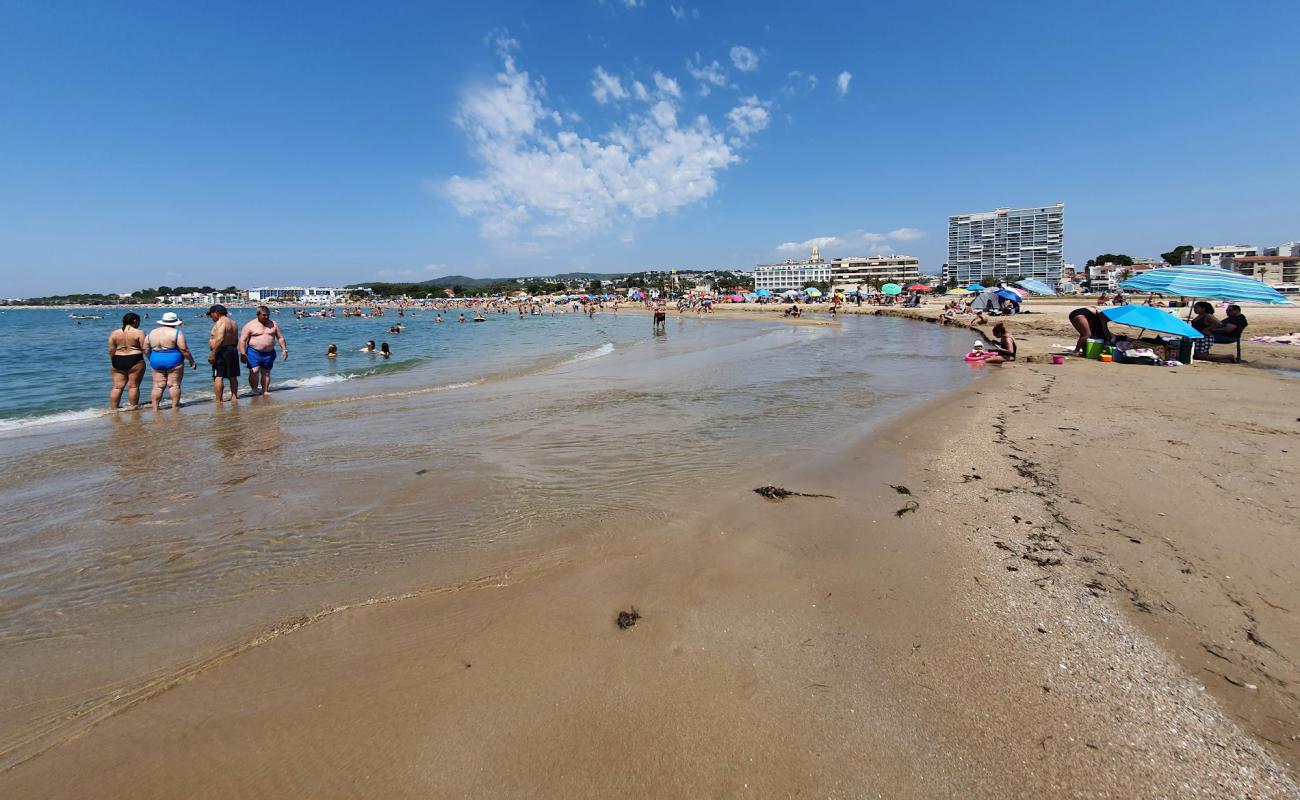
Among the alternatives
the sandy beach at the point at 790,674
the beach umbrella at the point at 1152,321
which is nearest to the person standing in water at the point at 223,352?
the sandy beach at the point at 790,674

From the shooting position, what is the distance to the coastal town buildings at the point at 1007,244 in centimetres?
14238

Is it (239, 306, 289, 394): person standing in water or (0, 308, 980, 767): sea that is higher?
(239, 306, 289, 394): person standing in water

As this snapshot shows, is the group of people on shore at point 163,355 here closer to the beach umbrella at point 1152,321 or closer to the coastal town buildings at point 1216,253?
the beach umbrella at point 1152,321

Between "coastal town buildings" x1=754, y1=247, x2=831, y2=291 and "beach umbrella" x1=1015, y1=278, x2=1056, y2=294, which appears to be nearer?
"beach umbrella" x1=1015, y1=278, x2=1056, y2=294

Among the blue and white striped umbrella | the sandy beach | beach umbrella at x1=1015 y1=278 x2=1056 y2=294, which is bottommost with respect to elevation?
the sandy beach

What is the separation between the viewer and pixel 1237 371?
41.2 ft

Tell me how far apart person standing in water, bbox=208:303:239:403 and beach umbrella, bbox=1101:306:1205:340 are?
67.6 feet

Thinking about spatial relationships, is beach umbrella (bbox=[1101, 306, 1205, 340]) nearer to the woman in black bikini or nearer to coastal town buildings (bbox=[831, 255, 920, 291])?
the woman in black bikini

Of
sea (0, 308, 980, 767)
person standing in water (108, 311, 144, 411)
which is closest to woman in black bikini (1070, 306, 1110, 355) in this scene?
sea (0, 308, 980, 767)

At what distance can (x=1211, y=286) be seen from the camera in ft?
42.9

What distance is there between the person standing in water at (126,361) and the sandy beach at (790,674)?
10524 millimetres

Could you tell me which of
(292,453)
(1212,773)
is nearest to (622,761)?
(1212,773)

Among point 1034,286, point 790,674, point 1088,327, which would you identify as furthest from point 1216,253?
point 790,674

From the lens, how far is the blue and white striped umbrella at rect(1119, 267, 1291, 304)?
13047mm
